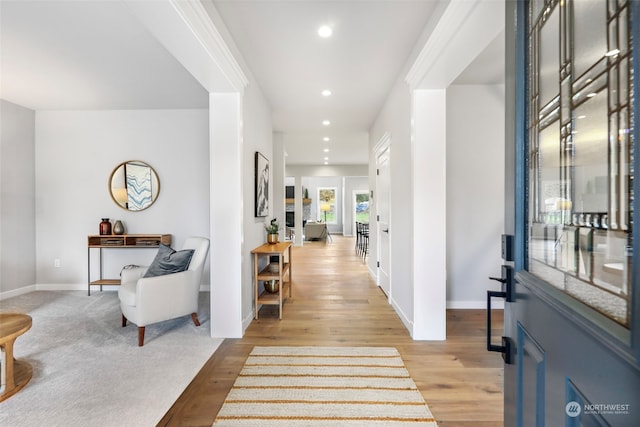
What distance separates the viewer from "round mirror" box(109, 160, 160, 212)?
4.28 metres

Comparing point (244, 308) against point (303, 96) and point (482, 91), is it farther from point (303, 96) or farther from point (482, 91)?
point (482, 91)

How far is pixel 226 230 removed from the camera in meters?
2.69

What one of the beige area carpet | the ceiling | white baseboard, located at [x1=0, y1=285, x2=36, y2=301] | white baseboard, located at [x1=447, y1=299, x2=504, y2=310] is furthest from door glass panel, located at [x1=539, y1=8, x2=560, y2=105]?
white baseboard, located at [x1=0, y1=285, x2=36, y2=301]

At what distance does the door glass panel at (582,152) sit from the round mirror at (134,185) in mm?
4707

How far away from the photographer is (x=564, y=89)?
30.3 inches

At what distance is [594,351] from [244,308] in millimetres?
2699

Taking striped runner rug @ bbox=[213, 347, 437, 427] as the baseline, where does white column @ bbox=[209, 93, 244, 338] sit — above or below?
above

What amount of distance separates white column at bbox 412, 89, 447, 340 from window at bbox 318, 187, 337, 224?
11007 millimetres

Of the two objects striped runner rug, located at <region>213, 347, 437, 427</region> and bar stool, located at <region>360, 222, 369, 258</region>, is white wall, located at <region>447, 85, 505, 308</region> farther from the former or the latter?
bar stool, located at <region>360, 222, 369, 258</region>

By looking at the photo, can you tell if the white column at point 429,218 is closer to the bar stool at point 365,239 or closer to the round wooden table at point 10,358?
the round wooden table at point 10,358

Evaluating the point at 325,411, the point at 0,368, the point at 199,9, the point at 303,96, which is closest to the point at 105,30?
the point at 199,9

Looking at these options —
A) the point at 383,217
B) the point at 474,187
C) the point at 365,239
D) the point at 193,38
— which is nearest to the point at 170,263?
the point at 193,38

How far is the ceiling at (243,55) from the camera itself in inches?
82.7

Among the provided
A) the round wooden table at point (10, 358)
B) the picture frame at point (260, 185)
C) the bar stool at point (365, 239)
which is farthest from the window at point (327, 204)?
the round wooden table at point (10, 358)
